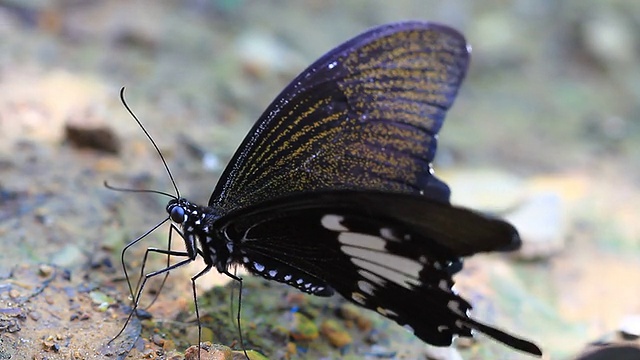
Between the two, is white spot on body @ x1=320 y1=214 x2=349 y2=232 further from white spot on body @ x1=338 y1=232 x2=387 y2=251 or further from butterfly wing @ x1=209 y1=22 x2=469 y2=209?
butterfly wing @ x1=209 y1=22 x2=469 y2=209

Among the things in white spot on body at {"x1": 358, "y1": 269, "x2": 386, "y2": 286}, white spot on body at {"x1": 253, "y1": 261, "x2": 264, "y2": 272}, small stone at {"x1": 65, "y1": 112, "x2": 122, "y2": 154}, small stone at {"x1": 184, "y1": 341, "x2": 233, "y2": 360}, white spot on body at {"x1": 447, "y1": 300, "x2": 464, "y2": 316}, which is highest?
small stone at {"x1": 65, "y1": 112, "x2": 122, "y2": 154}

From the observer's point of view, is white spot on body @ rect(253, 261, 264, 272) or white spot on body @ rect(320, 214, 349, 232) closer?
white spot on body @ rect(320, 214, 349, 232)

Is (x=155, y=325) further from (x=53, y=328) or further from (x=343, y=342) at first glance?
(x=343, y=342)

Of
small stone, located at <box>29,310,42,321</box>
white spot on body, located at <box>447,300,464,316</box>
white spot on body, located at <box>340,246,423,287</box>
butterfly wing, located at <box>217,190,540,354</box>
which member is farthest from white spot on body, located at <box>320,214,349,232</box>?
small stone, located at <box>29,310,42,321</box>

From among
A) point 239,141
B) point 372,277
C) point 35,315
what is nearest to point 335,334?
point 372,277

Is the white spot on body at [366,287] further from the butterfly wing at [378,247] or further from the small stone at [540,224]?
the small stone at [540,224]

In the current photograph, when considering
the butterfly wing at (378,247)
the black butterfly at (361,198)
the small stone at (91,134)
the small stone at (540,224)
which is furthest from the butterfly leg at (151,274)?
the small stone at (540,224)

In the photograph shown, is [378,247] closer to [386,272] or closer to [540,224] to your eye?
[386,272]
